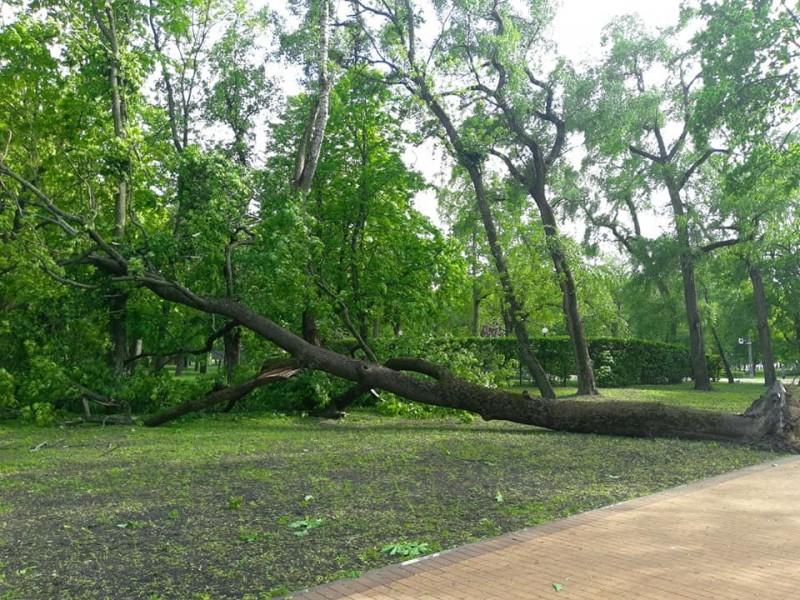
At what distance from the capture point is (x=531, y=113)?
1944 centimetres

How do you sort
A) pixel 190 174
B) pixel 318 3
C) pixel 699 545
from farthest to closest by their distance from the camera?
1. pixel 318 3
2. pixel 190 174
3. pixel 699 545

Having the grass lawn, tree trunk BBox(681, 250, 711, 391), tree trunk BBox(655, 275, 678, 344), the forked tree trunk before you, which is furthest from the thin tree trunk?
tree trunk BBox(681, 250, 711, 391)

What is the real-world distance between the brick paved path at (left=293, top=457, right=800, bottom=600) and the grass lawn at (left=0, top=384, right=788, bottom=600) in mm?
354

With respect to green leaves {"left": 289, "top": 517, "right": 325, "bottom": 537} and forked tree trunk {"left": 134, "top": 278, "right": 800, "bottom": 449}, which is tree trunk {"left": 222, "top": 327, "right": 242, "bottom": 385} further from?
green leaves {"left": 289, "top": 517, "right": 325, "bottom": 537}

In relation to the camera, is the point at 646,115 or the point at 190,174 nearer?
the point at 190,174

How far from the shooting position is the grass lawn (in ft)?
15.2

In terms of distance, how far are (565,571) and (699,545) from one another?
1274 mm

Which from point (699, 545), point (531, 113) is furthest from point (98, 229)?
point (699, 545)

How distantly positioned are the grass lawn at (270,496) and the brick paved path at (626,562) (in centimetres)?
35

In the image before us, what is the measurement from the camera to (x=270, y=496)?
6.82 metres

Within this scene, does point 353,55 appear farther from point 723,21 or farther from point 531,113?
point 723,21

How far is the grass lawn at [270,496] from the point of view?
15.2 ft

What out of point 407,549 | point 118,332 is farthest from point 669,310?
point 407,549

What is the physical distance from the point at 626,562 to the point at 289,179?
12.9 metres
